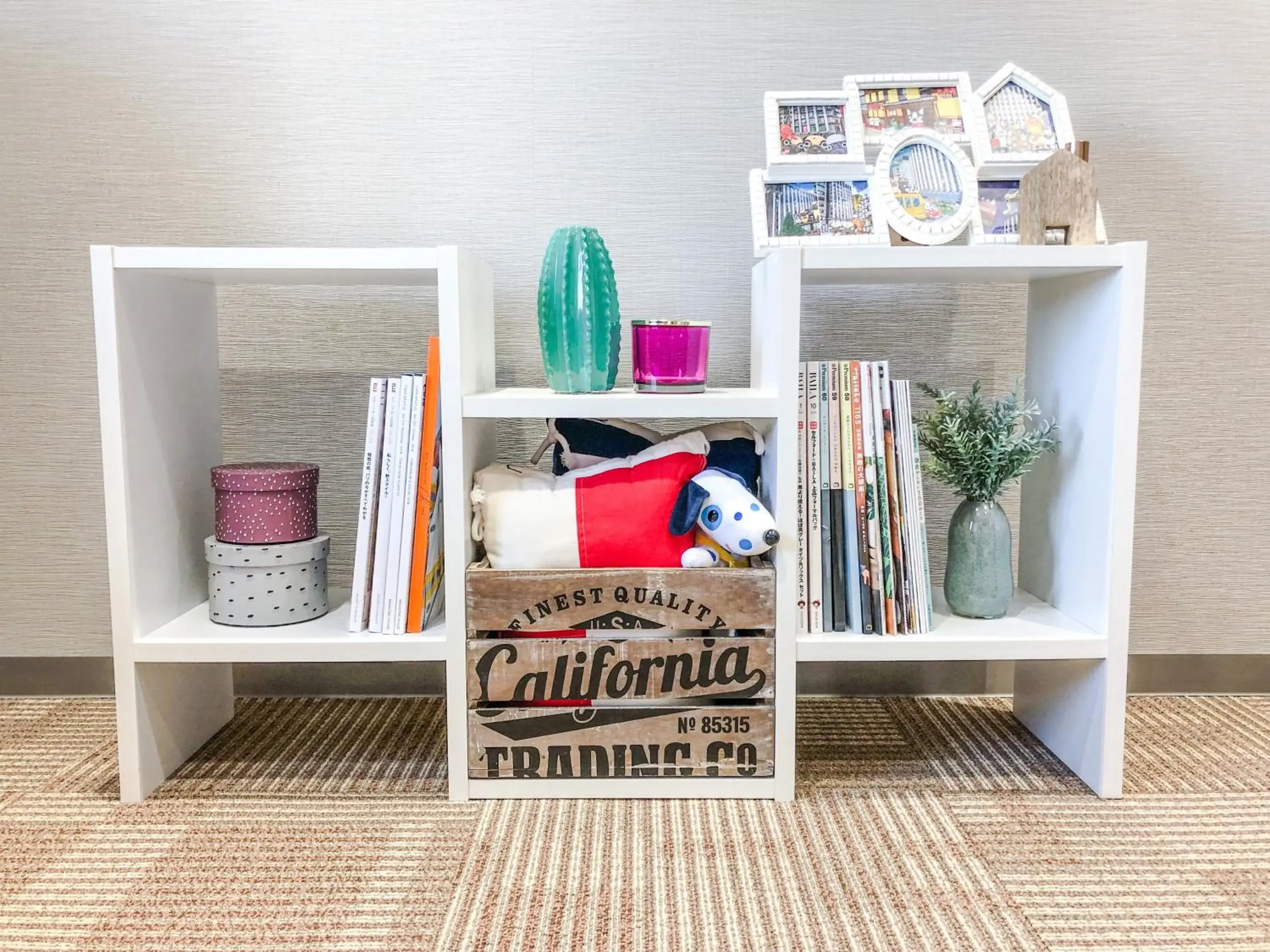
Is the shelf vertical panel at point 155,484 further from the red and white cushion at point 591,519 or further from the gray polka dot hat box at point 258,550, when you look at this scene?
the red and white cushion at point 591,519

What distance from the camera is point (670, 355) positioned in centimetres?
121

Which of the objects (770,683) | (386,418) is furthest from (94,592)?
(770,683)

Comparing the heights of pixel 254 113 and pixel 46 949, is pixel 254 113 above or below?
above

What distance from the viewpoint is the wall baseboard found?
1600mm

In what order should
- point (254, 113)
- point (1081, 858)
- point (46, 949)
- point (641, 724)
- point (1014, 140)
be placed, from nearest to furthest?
point (46, 949) → point (1081, 858) → point (641, 724) → point (1014, 140) → point (254, 113)

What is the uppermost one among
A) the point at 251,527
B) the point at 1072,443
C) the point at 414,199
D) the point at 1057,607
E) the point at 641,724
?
the point at 414,199

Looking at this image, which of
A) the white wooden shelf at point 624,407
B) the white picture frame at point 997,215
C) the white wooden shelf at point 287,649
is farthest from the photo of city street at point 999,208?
the white wooden shelf at point 287,649

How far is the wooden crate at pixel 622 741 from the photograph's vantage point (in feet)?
3.93

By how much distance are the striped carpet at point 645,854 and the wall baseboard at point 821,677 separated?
17 cm

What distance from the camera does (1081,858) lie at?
3.51 feet

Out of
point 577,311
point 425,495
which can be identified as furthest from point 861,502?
point 425,495

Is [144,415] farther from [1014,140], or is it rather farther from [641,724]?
[1014,140]

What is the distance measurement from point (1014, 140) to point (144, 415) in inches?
47.9

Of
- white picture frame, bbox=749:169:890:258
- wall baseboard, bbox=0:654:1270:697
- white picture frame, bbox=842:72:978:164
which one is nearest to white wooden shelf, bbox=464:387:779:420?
white picture frame, bbox=749:169:890:258
